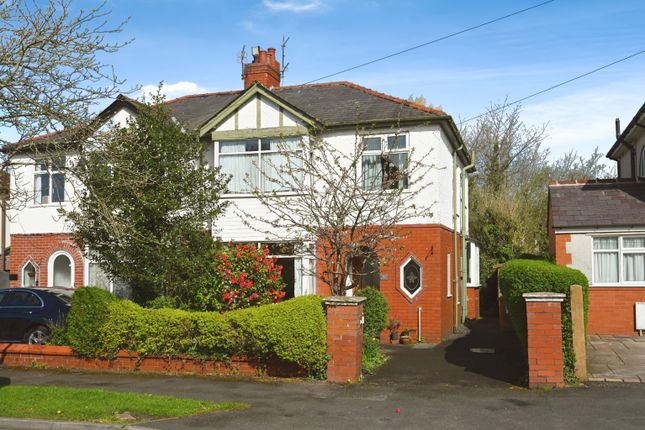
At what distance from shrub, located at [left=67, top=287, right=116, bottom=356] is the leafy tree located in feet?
5.01

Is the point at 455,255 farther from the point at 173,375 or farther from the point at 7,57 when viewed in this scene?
the point at 7,57

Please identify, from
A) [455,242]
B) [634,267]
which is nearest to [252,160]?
[455,242]

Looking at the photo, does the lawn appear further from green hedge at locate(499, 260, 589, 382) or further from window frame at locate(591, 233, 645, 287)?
window frame at locate(591, 233, 645, 287)

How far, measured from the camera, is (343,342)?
414 inches

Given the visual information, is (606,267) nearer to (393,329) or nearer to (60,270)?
(393,329)

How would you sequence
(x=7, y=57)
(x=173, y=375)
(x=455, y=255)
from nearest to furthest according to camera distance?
(x=7, y=57)
(x=173, y=375)
(x=455, y=255)

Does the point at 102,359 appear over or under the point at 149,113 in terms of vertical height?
Result: under

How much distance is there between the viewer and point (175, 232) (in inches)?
546

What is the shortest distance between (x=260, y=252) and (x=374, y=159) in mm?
4334

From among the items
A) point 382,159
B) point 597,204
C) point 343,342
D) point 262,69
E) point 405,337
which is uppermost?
point 262,69

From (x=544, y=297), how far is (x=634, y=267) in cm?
815

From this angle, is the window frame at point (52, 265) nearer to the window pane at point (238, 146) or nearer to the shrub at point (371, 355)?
the window pane at point (238, 146)

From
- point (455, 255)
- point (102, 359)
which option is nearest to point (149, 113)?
point (102, 359)

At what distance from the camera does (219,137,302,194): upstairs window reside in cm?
1736
